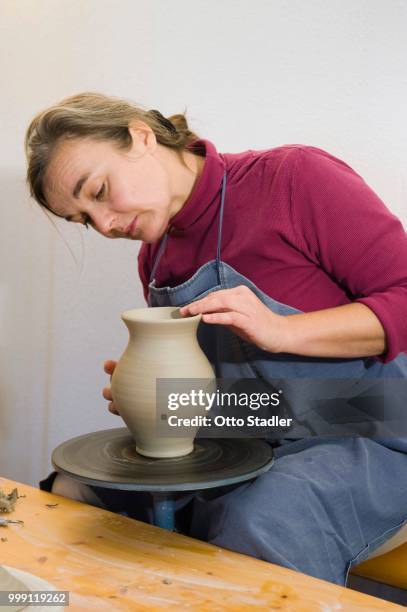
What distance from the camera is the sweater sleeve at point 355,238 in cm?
146

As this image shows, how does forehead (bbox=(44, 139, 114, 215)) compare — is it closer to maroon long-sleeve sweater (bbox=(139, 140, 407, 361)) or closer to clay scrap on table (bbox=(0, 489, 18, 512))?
maroon long-sleeve sweater (bbox=(139, 140, 407, 361))

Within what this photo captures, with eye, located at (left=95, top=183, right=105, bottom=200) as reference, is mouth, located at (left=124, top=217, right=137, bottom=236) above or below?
below

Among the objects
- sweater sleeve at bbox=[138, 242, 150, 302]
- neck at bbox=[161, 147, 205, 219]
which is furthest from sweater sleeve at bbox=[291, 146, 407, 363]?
sweater sleeve at bbox=[138, 242, 150, 302]

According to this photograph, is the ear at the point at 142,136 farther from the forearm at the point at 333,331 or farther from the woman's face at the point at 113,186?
the forearm at the point at 333,331

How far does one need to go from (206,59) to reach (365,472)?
1.22m

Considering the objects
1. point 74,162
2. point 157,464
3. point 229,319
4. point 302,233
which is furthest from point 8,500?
point 302,233

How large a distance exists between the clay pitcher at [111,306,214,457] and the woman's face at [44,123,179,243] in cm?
24

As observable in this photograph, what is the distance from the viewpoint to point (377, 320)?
144cm

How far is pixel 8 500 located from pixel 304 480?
53 cm

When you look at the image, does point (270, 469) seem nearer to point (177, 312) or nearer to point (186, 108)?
point (177, 312)

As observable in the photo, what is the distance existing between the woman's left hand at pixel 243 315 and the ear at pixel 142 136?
1.26 feet

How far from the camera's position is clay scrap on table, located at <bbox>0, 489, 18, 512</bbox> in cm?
139

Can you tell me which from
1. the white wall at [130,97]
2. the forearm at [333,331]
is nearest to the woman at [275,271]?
the forearm at [333,331]

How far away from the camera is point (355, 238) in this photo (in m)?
1.50
